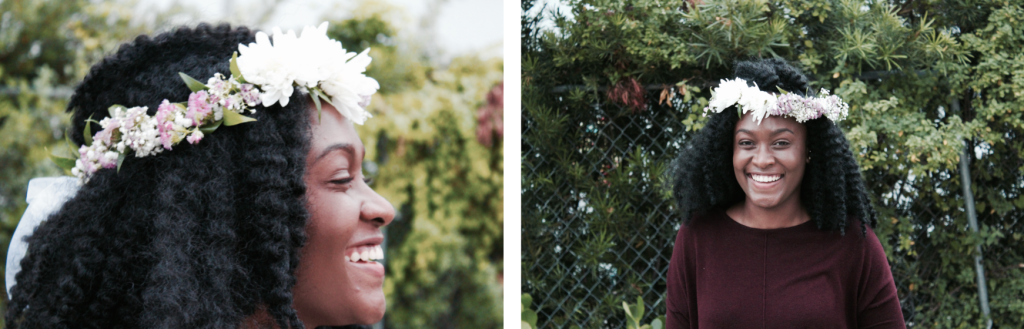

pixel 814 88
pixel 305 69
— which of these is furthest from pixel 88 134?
pixel 814 88

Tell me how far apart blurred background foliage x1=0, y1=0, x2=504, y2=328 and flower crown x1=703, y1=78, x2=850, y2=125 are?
76.5 inches

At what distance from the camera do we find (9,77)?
134 inches

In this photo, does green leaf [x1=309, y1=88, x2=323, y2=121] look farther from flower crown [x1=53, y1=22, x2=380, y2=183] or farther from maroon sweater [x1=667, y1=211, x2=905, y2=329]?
maroon sweater [x1=667, y1=211, x2=905, y2=329]

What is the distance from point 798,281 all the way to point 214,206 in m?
1.61

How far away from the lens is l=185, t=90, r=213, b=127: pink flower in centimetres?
138

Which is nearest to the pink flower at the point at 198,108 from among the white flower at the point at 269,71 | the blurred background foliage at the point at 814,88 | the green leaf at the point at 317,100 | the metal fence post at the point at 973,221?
the white flower at the point at 269,71

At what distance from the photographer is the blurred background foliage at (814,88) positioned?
8.93 ft

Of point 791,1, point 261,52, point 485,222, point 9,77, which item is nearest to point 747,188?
point 791,1

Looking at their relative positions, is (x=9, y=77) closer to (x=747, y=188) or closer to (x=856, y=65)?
(x=747, y=188)

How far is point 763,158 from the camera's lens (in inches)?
77.6

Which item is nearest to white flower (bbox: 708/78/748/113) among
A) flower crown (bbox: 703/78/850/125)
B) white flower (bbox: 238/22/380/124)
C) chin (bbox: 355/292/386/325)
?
flower crown (bbox: 703/78/850/125)

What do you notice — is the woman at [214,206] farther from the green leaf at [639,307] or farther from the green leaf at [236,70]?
the green leaf at [639,307]

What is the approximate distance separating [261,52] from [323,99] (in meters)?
0.17

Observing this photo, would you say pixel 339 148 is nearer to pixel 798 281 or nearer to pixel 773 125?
pixel 773 125
